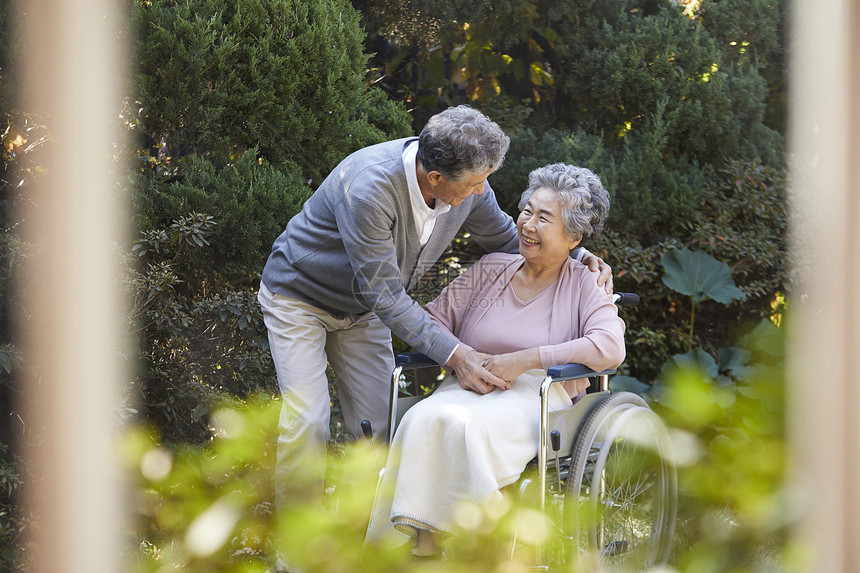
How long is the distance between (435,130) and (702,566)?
1762 millimetres

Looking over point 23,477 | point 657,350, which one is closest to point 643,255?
point 657,350

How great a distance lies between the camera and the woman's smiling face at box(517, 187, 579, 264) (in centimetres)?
248

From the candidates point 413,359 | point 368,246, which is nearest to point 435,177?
point 368,246

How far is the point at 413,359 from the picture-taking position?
96.7 inches

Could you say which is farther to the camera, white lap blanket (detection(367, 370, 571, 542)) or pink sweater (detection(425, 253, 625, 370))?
pink sweater (detection(425, 253, 625, 370))

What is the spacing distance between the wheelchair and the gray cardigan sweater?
16 centimetres

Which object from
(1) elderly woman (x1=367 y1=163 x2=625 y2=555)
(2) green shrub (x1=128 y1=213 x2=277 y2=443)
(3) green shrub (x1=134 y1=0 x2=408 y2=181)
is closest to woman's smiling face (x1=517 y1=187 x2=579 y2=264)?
(1) elderly woman (x1=367 y1=163 x2=625 y2=555)

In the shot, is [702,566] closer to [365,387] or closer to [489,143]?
[489,143]

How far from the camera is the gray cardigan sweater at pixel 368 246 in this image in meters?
2.35

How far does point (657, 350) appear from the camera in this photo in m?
4.60

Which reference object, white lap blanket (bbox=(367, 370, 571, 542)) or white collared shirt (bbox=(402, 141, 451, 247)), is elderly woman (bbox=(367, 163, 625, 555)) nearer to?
white lap blanket (bbox=(367, 370, 571, 542))

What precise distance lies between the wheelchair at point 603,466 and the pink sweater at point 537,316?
0.30 feet

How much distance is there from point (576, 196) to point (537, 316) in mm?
399

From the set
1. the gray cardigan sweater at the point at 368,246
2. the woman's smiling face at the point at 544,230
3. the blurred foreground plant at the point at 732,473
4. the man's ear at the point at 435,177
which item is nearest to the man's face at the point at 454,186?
the man's ear at the point at 435,177
